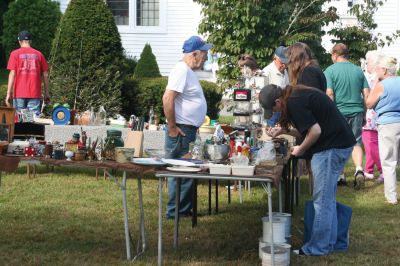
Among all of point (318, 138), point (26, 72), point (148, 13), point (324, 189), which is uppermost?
point (148, 13)

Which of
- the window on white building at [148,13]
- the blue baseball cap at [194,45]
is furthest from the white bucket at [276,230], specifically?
→ the window on white building at [148,13]

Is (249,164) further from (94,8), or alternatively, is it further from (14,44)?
(14,44)

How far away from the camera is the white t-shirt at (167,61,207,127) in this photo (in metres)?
6.34

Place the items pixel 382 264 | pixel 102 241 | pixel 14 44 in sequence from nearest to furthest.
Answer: pixel 382 264 < pixel 102 241 < pixel 14 44

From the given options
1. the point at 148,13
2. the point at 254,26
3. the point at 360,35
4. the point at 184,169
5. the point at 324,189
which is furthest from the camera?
the point at 148,13

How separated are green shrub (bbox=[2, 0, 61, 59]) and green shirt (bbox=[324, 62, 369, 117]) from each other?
14.4 meters

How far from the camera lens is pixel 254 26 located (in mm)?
12477

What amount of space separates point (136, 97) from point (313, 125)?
25.0 feet

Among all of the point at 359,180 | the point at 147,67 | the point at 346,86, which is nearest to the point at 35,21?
the point at 147,67

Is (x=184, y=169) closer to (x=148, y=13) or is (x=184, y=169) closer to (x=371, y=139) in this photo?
(x=371, y=139)

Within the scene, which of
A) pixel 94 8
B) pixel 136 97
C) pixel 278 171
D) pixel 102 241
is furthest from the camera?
pixel 136 97

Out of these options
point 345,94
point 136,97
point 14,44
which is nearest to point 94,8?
point 136,97

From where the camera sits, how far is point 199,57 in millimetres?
6504

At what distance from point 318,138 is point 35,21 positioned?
17.7 metres
